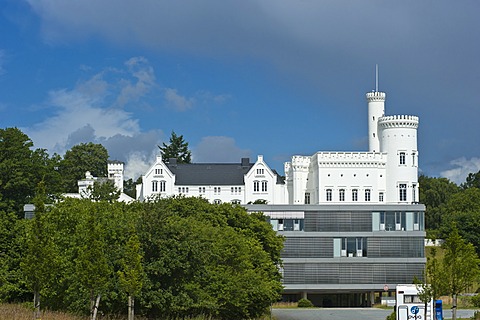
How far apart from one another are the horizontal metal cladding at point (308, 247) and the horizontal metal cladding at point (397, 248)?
457 cm

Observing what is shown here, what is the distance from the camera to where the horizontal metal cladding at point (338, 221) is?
101875 millimetres

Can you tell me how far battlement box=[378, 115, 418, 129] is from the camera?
133250 mm

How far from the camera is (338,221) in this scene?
10206 centimetres

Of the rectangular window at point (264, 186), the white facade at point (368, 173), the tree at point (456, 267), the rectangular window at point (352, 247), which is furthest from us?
the rectangular window at point (264, 186)

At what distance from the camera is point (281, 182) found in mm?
134875

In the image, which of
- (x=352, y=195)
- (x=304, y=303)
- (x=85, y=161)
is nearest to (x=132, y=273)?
(x=304, y=303)

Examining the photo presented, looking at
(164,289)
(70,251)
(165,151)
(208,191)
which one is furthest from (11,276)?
(165,151)

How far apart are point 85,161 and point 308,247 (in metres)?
63.5

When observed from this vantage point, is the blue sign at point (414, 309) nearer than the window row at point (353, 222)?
Yes

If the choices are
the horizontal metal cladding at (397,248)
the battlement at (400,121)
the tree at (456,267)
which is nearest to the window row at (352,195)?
the battlement at (400,121)

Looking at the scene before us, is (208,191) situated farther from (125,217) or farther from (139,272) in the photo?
(139,272)

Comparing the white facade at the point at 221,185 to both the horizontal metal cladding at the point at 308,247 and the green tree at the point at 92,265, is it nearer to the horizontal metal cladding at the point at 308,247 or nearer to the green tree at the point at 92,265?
the horizontal metal cladding at the point at 308,247

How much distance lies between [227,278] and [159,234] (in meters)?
8.02

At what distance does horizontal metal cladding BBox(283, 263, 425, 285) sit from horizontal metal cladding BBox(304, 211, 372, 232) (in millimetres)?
4070
